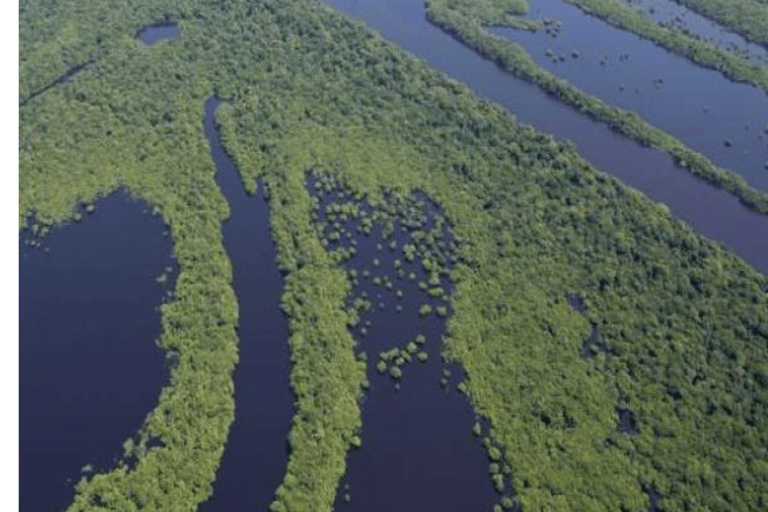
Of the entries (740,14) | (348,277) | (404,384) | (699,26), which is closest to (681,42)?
(699,26)

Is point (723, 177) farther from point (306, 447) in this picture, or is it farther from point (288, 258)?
point (306, 447)

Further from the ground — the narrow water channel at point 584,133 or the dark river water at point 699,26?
the dark river water at point 699,26

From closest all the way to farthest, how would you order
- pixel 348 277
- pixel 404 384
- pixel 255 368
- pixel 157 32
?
pixel 404 384 < pixel 255 368 < pixel 348 277 < pixel 157 32

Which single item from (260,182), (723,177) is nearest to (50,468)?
(260,182)

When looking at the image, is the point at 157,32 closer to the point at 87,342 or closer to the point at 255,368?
the point at 87,342

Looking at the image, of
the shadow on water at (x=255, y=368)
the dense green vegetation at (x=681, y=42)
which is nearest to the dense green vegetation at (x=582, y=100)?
the dense green vegetation at (x=681, y=42)

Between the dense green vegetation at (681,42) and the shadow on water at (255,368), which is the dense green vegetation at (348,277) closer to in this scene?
the shadow on water at (255,368)
